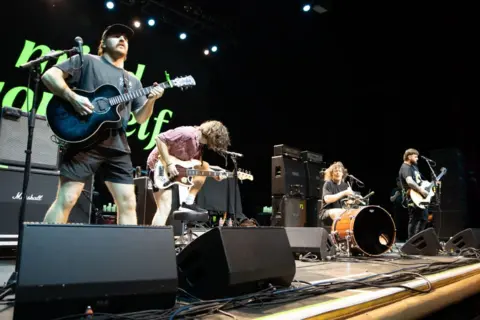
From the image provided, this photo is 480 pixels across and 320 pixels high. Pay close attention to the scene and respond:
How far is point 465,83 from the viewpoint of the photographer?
10.1 metres

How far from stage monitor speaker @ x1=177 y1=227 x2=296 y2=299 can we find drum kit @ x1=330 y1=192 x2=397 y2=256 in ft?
9.85

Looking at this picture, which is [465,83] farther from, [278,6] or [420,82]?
[278,6]

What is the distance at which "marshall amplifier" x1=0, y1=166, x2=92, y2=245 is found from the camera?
4090mm

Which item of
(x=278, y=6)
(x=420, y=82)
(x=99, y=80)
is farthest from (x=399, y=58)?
(x=99, y=80)

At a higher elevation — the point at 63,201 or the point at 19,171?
the point at 19,171

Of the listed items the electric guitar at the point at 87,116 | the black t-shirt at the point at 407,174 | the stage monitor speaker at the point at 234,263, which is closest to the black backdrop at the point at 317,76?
the black t-shirt at the point at 407,174

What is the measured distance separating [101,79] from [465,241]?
227 inches

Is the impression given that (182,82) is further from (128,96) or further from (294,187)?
(294,187)

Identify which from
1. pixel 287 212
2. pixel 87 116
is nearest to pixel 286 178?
pixel 287 212

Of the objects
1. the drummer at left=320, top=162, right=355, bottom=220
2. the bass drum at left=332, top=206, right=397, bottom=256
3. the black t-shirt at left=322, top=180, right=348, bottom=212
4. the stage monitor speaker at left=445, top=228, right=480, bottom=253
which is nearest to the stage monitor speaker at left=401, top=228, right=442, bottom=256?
the bass drum at left=332, top=206, right=397, bottom=256

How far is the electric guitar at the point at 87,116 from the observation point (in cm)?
250

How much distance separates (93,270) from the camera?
65.2 inches

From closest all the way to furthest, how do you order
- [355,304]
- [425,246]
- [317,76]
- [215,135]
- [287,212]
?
1. [355,304]
2. [215,135]
3. [425,246]
4. [287,212]
5. [317,76]

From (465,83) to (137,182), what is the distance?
8.40 meters
